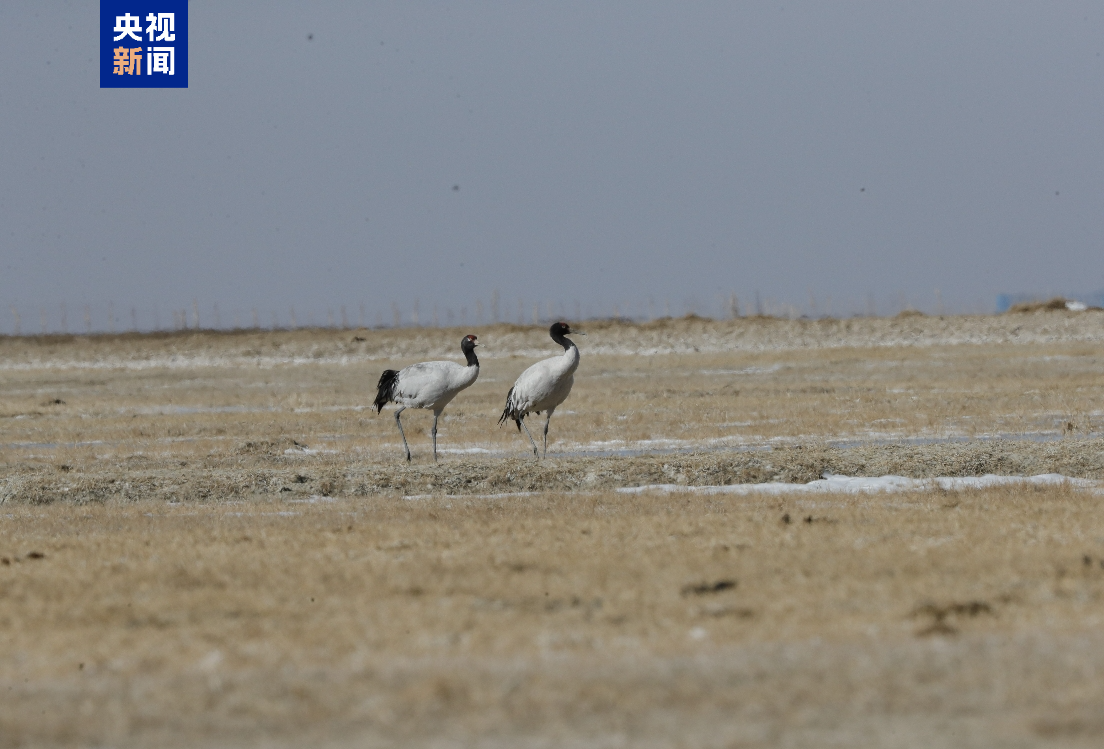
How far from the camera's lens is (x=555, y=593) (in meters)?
9.80

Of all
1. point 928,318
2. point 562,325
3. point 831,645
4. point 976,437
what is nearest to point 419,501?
point 562,325

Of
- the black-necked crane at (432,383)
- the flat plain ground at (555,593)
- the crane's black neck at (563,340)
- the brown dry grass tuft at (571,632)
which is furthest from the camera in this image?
the black-necked crane at (432,383)

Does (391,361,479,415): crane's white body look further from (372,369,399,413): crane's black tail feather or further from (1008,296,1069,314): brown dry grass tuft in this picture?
(1008,296,1069,314): brown dry grass tuft

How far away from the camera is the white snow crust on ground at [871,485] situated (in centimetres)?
1673

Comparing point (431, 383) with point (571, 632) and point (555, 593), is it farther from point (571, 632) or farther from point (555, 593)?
point (571, 632)

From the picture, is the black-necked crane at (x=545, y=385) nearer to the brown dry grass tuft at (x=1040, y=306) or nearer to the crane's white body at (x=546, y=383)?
the crane's white body at (x=546, y=383)

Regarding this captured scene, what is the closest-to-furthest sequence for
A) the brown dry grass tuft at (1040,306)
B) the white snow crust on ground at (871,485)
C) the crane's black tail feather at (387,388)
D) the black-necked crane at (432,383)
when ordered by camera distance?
the white snow crust on ground at (871,485)
the black-necked crane at (432,383)
the crane's black tail feather at (387,388)
the brown dry grass tuft at (1040,306)

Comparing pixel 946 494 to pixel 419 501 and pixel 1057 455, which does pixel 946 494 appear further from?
pixel 419 501

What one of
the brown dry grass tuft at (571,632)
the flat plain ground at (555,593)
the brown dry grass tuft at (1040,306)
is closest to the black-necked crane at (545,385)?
the flat plain ground at (555,593)

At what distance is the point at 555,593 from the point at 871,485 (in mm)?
8665

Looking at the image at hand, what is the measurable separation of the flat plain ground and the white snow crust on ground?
0.41m

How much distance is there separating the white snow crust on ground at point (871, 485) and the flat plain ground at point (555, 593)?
413mm

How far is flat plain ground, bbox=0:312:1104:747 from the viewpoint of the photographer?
665cm

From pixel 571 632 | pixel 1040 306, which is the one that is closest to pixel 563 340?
pixel 571 632
